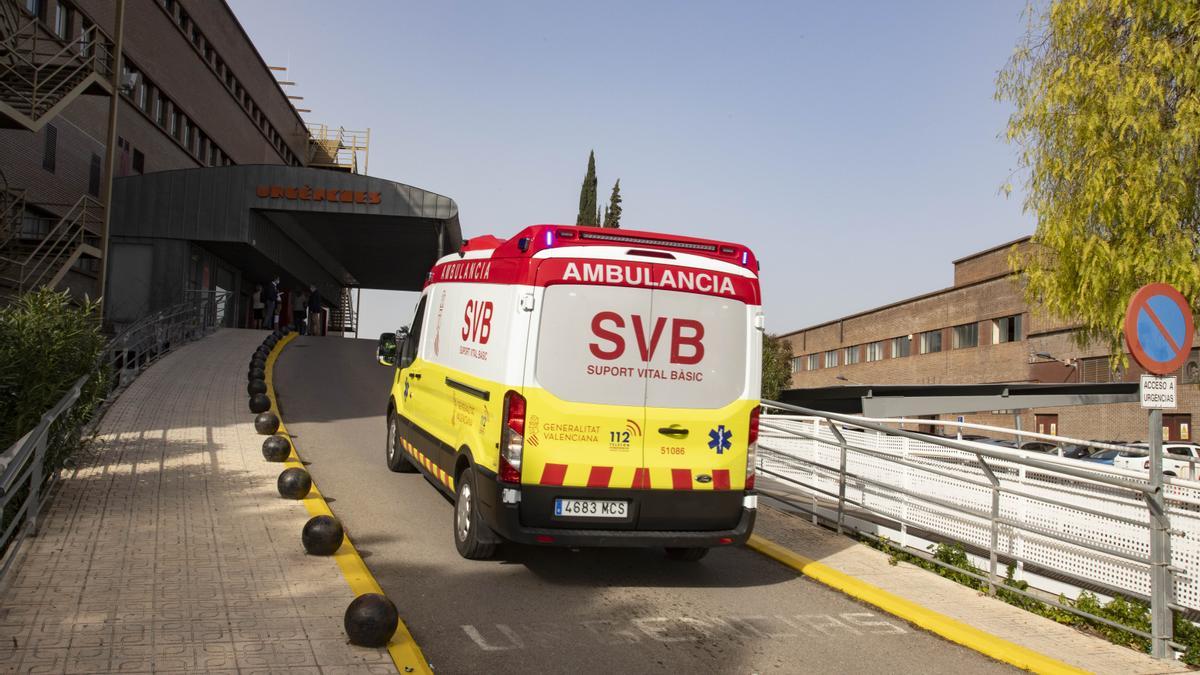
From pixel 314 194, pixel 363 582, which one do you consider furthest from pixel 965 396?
pixel 363 582

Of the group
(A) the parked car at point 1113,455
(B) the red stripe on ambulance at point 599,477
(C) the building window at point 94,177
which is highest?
(C) the building window at point 94,177

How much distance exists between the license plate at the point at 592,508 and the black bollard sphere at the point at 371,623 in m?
1.76

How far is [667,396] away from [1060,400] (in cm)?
2315

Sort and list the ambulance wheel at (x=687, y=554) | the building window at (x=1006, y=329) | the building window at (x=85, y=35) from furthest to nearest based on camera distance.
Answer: the building window at (x=1006, y=329) → the building window at (x=85, y=35) → the ambulance wheel at (x=687, y=554)

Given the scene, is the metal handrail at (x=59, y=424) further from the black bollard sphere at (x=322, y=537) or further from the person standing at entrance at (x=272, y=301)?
the person standing at entrance at (x=272, y=301)

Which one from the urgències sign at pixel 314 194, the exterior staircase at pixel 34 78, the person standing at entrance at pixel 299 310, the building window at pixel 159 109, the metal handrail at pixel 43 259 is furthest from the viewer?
the building window at pixel 159 109

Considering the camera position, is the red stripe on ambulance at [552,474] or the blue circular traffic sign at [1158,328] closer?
the blue circular traffic sign at [1158,328]

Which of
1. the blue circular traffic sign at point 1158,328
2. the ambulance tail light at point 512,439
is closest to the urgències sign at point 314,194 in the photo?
the ambulance tail light at point 512,439

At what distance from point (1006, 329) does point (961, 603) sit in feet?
147

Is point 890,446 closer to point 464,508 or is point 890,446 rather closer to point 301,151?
point 464,508

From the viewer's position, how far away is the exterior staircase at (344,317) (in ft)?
192

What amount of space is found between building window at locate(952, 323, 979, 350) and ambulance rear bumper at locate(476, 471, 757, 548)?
47004 millimetres

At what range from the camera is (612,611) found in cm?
637

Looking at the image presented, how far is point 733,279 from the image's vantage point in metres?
7.19
